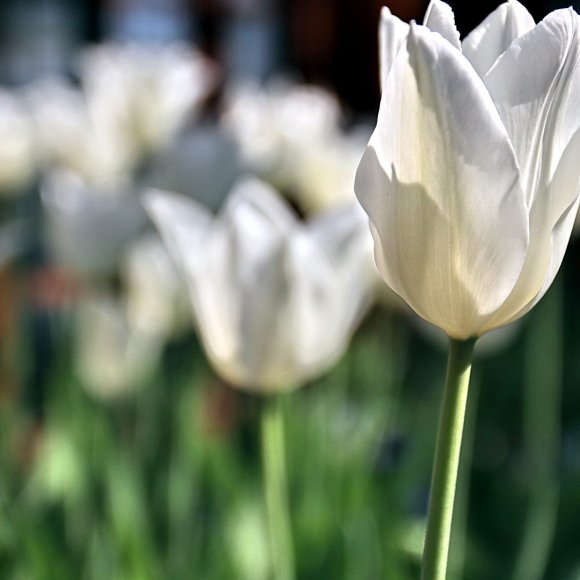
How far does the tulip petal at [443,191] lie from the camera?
0.92 feet

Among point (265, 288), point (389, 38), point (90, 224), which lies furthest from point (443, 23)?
point (90, 224)

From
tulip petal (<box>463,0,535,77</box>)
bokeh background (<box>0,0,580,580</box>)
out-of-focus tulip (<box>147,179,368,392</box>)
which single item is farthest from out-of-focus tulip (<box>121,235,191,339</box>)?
tulip petal (<box>463,0,535,77</box>)

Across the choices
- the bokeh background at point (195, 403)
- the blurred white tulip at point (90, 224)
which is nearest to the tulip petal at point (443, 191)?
the bokeh background at point (195, 403)

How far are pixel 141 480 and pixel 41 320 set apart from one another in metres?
0.75

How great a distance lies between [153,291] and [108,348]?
8 cm

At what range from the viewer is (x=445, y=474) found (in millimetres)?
303

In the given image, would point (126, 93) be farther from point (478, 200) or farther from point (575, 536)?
point (478, 200)

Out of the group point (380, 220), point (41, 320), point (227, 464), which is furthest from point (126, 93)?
point (380, 220)

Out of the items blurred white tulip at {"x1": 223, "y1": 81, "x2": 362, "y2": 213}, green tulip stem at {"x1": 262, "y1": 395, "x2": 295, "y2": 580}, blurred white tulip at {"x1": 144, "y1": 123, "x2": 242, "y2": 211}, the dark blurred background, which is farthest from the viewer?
the dark blurred background

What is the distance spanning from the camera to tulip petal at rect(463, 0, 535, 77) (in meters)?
0.33

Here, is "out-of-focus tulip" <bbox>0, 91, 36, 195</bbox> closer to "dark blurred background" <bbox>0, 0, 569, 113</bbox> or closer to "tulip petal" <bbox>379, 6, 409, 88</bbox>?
"tulip petal" <bbox>379, 6, 409, 88</bbox>

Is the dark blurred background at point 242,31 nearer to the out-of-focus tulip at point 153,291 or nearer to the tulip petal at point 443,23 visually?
the out-of-focus tulip at point 153,291

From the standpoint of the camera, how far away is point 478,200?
0.96 ft

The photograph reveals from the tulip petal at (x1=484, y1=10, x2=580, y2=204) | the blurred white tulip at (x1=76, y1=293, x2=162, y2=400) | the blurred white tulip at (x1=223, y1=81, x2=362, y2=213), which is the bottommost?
the blurred white tulip at (x1=76, y1=293, x2=162, y2=400)
